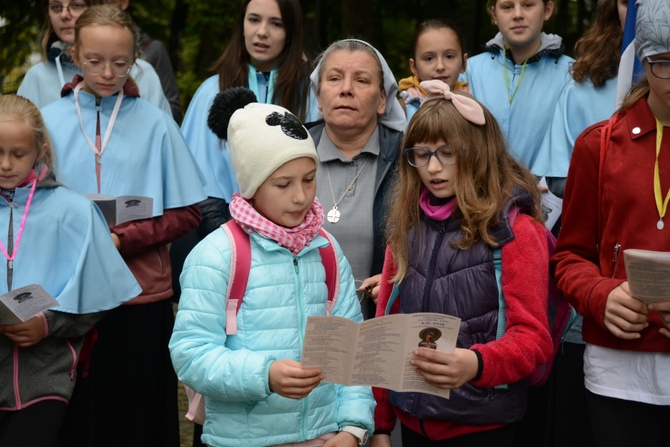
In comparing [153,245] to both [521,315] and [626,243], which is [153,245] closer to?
[521,315]

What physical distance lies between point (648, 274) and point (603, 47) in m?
2.03

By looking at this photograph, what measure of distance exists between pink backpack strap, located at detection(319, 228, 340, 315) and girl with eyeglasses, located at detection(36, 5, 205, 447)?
1.41 m

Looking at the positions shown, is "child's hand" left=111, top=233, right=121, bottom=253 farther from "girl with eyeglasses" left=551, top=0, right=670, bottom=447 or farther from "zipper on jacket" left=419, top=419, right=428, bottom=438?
"girl with eyeglasses" left=551, top=0, right=670, bottom=447

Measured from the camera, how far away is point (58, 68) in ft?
19.0

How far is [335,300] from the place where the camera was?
389 centimetres

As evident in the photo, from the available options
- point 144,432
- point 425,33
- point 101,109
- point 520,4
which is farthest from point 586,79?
point 144,432

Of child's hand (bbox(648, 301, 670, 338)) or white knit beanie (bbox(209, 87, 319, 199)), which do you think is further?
white knit beanie (bbox(209, 87, 319, 199))

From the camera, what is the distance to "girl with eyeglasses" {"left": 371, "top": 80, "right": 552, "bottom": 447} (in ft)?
11.7

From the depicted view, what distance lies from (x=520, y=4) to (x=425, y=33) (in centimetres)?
70

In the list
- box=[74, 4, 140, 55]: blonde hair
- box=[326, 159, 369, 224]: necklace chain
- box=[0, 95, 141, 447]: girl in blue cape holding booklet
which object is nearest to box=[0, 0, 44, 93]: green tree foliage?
box=[74, 4, 140, 55]: blonde hair

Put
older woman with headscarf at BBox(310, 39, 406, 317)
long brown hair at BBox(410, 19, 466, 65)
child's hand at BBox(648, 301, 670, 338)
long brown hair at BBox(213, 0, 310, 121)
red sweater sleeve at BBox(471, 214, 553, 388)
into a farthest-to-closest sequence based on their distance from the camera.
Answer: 1. long brown hair at BBox(410, 19, 466, 65)
2. long brown hair at BBox(213, 0, 310, 121)
3. older woman with headscarf at BBox(310, 39, 406, 317)
4. red sweater sleeve at BBox(471, 214, 553, 388)
5. child's hand at BBox(648, 301, 670, 338)

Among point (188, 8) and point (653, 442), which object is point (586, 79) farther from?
point (188, 8)

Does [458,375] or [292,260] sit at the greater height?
[292,260]

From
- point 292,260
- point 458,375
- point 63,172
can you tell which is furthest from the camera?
point 63,172
